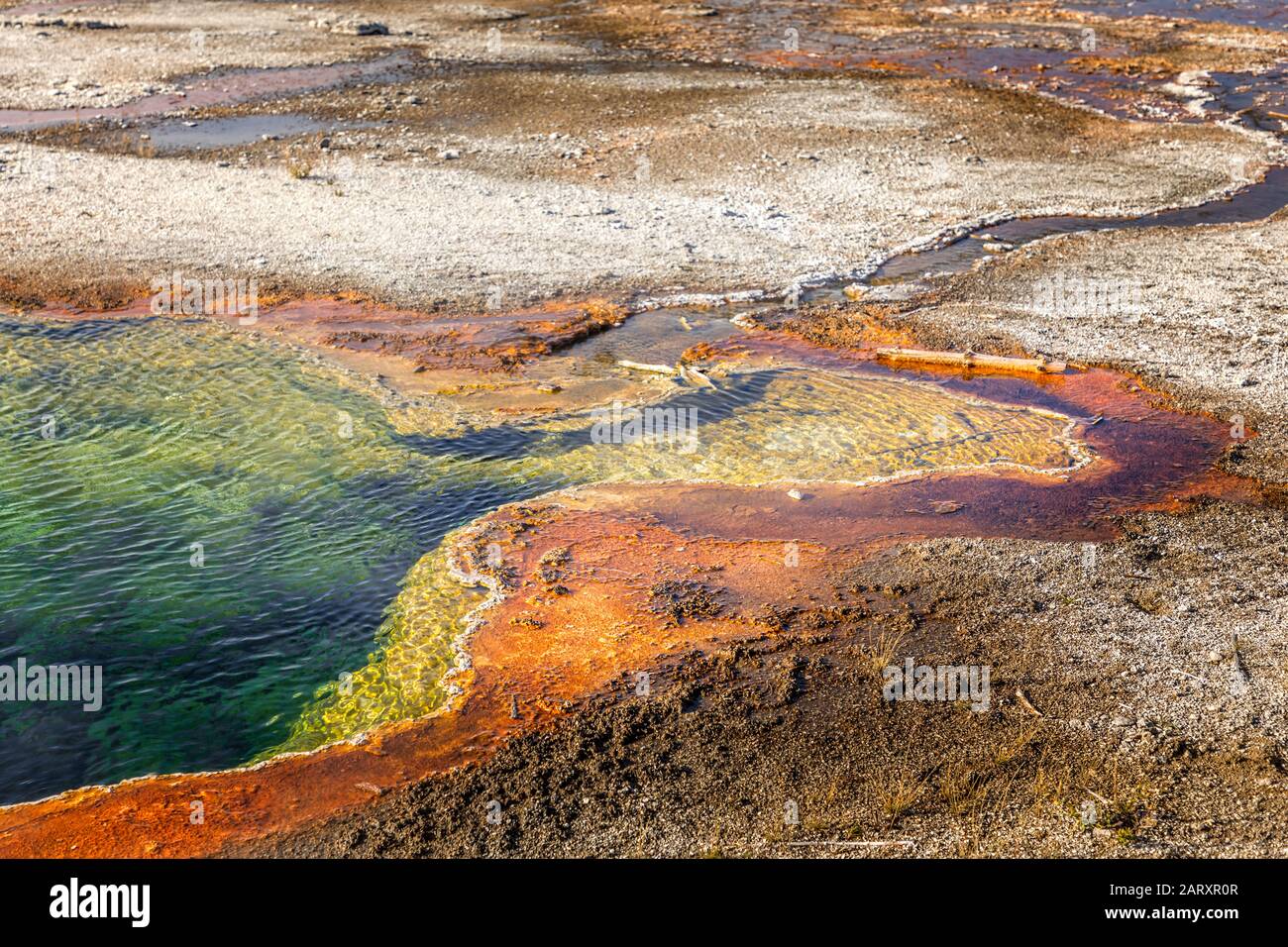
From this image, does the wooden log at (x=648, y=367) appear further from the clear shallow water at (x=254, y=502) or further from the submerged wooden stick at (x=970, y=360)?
the submerged wooden stick at (x=970, y=360)

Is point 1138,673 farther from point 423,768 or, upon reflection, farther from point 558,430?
point 558,430

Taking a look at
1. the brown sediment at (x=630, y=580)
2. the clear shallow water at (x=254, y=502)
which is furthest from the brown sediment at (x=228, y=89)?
the brown sediment at (x=630, y=580)

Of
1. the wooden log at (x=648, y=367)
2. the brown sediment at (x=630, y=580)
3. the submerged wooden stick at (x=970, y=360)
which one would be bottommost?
the brown sediment at (x=630, y=580)

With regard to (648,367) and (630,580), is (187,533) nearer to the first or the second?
(630,580)

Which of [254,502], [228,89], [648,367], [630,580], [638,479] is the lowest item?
[630,580]

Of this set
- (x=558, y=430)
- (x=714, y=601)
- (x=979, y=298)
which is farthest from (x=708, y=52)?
(x=714, y=601)

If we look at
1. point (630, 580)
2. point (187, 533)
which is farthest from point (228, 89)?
point (630, 580)

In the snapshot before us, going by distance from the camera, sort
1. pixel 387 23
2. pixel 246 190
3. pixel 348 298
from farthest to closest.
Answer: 1. pixel 387 23
2. pixel 246 190
3. pixel 348 298
